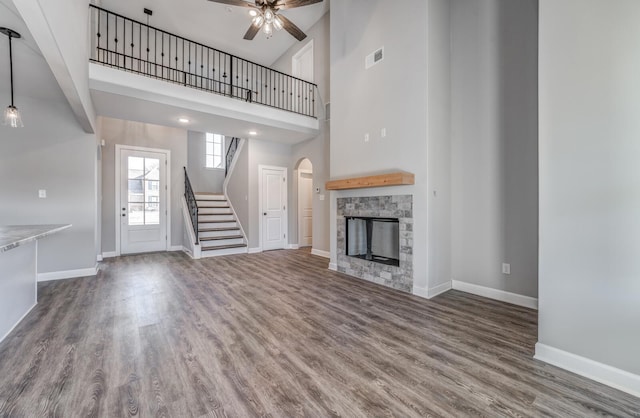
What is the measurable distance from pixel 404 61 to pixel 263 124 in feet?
9.62

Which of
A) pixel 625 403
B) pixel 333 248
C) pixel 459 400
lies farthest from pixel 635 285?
pixel 333 248

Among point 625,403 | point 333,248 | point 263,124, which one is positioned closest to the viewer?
point 625,403

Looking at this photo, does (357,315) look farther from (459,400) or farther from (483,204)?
(483,204)

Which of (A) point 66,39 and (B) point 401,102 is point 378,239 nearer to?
(B) point 401,102

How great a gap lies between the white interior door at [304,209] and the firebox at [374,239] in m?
3.07

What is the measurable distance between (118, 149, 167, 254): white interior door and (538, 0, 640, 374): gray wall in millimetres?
7527

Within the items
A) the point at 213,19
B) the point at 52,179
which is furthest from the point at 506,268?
the point at 213,19

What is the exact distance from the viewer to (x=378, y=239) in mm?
4469

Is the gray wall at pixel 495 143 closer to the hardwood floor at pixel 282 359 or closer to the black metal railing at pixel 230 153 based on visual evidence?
the hardwood floor at pixel 282 359

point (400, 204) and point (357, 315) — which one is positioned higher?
point (400, 204)

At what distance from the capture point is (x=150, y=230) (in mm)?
6750

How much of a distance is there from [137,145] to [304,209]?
14.6ft

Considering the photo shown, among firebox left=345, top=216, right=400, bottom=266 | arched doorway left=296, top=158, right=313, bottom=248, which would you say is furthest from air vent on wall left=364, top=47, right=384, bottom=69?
arched doorway left=296, top=158, right=313, bottom=248

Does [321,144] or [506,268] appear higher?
[321,144]
